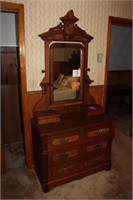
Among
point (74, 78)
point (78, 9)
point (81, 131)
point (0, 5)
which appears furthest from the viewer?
point (74, 78)

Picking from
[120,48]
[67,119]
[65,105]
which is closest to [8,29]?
[65,105]

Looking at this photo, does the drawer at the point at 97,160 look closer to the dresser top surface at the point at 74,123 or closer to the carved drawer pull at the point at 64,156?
the carved drawer pull at the point at 64,156

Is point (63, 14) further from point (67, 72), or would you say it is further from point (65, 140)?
point (65, 140)

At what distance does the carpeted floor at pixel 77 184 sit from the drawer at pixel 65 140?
566mm

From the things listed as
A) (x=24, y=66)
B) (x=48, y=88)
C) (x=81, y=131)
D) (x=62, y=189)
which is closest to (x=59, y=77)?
(x=48, y=88)

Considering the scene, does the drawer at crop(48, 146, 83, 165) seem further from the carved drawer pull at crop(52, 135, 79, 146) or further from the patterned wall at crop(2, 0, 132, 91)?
the patterned wall at crop(2, 0, 132, 91)

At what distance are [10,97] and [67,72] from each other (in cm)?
118

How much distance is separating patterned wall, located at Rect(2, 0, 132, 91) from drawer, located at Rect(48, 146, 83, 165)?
0.86m

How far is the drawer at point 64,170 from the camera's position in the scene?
206 cm

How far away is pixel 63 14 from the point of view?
7.13 ft

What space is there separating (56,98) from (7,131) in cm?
127

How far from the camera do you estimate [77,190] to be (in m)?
2.09

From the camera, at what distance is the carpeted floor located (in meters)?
2.02

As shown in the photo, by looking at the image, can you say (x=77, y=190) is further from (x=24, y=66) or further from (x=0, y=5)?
(x=0, y=5)
